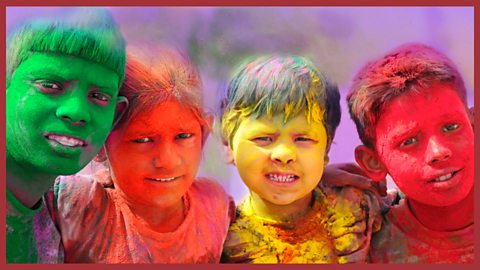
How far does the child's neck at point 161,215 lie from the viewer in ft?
6.27

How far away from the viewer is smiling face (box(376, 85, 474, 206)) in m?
1.92

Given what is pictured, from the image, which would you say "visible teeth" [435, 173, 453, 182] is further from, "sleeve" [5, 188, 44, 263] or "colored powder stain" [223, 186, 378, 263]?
"sleeve" [5, 188, 44, 263]

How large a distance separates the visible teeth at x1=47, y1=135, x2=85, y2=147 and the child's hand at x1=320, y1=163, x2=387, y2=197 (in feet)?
2.27

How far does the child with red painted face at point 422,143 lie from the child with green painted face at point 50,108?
2.24 feet

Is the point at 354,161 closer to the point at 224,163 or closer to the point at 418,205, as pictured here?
the point at 418,205

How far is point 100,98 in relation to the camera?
179 centimetres

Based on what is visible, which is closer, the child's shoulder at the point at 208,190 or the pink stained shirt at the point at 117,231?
the pink stained shirt at the point at 117,231

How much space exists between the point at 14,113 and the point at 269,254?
0.77 meters

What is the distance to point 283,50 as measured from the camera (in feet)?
6.44

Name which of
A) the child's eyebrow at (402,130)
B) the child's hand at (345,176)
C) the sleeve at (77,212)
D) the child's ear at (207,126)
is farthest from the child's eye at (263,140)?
the sleeve at (77,212)

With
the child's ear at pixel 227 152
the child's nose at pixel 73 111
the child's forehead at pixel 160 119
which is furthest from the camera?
the child's ear at pixel 227 152

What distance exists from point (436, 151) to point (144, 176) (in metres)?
0.76

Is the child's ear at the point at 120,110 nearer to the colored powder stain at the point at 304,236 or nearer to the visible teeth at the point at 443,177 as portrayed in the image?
the colored powder stain at the point at 304,236

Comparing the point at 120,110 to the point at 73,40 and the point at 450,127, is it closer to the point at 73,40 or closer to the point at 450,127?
the point at 73,40
